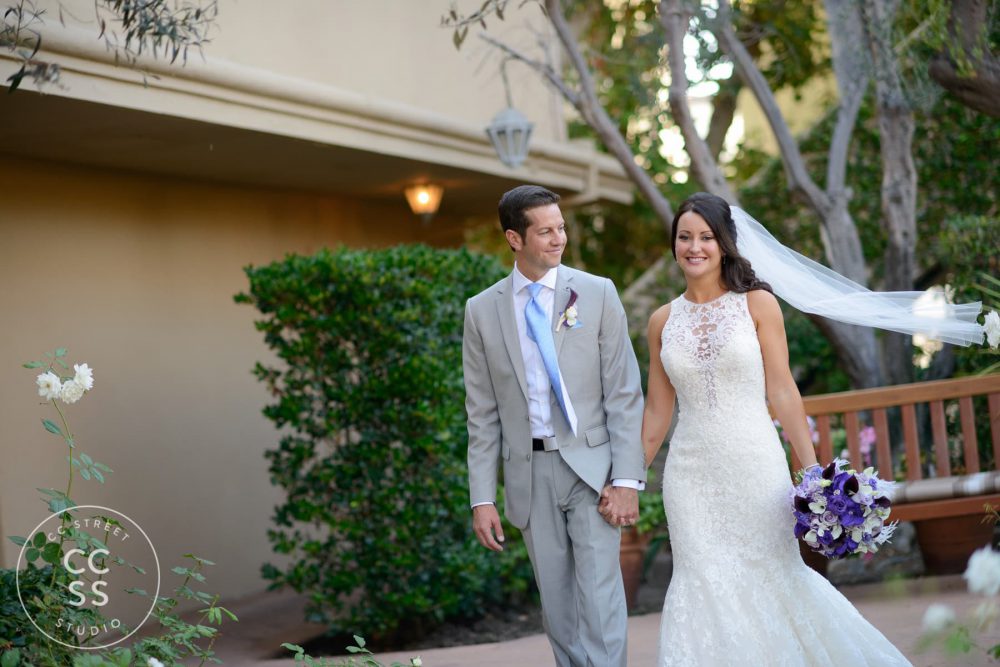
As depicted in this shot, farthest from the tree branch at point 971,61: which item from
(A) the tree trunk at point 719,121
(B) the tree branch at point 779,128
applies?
(A) the tree trunk at point 719,121

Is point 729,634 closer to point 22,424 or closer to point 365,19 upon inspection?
point 22,424

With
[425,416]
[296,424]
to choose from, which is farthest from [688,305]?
[296,424]

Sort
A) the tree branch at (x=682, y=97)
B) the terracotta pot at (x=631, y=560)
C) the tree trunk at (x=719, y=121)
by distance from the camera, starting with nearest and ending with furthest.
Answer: the terracotta pot at (x=631, y=560), the tree branch at (x=682, y=97), the tree trunk at (x=719, y=121)

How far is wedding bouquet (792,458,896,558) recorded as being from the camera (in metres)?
4.55

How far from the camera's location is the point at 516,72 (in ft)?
36.1

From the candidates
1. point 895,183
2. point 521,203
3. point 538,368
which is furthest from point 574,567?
point 895,183

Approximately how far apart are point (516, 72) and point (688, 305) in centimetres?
629

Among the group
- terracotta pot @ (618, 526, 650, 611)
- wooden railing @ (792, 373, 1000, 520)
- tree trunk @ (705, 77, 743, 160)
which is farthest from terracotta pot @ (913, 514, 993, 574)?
tree trunk @ (705, 77, 743, 160)

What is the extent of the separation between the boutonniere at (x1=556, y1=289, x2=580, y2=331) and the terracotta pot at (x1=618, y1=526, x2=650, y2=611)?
3.50 m

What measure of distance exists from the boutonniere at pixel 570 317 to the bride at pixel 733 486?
1.72 feet

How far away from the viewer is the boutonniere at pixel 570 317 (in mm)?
4828

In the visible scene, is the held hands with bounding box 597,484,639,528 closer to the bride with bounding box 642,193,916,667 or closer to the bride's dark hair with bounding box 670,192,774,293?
the bride with bounding box 642,193,916,667

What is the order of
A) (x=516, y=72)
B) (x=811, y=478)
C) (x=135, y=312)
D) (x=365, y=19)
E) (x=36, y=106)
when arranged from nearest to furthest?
(x=811, y=478)
(x=36, y=106)
(x=135, y=312)
(x=365, y=19)
(x=516, y=72)

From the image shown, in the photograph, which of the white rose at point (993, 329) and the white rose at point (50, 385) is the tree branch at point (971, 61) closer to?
the white rose at point (993, 329)
